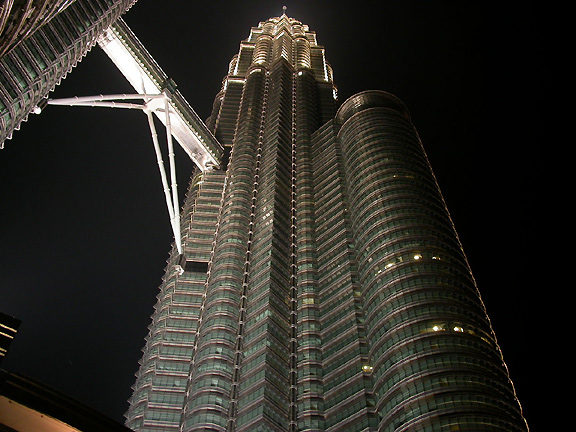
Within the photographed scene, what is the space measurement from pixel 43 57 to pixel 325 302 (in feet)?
178

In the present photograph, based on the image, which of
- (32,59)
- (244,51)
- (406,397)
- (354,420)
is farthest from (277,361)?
(244,51)

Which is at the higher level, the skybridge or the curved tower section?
the skybridge

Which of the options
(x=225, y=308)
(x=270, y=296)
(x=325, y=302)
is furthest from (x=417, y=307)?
(x=225, y=308)

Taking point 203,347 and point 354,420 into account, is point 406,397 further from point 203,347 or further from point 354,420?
point 203,347

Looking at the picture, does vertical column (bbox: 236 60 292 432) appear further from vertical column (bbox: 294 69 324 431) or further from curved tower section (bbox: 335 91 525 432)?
curved tower section (bbox: 335 91 525 432)

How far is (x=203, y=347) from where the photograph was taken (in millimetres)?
89125

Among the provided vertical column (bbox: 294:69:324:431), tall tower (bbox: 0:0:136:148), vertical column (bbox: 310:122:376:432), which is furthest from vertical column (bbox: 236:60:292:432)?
tall tower (bbox: 0:0:136:148)

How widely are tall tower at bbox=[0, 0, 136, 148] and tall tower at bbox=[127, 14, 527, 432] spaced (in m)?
41.8

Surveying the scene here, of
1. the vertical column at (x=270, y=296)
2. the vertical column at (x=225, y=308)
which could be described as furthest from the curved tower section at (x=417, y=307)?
the vertical column at (x=225, y=308)

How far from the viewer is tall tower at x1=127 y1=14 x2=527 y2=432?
234 feet

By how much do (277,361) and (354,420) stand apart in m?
15.6

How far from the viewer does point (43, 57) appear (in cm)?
6994

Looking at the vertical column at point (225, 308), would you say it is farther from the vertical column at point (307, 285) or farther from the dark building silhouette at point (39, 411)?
the dark building silhouette at point (39, 411)

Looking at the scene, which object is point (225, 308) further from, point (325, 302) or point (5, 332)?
point (5, 332)
